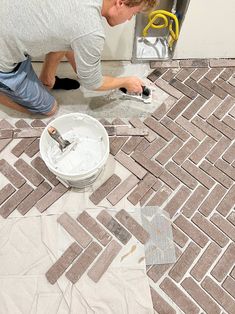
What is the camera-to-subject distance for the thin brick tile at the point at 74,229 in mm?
1397

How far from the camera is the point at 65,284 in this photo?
1.33 meters

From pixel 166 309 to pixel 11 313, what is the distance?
2.06 ft

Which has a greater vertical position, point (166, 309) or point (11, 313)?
point (11, 313)

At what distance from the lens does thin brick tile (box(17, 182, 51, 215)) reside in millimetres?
1442

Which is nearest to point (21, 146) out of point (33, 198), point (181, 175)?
point (33, 198)

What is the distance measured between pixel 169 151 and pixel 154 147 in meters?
0.08

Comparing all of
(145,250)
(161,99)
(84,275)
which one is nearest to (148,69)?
(161,99)

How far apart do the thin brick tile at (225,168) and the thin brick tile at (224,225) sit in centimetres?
21

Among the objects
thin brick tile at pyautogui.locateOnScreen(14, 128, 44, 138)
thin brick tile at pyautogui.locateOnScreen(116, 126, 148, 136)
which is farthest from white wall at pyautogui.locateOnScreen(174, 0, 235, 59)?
thin brick tile at pyautogui.locateOnScreen(14, 128, 44, 138)

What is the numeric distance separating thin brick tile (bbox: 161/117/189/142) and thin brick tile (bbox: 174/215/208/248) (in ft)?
1.33

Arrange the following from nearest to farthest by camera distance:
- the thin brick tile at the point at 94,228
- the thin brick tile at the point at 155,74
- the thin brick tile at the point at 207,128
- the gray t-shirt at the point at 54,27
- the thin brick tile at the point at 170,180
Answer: the gray t-shirt at the point at 54,27 < the thin brick tile at the point at 94,228 < the thin brick tile at the point at 170,180 < the thin brick tile at the point at 207,128 < the thin brick tile at the point at 155,74

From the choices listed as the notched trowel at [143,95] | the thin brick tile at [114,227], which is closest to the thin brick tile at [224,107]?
the notched trowel at [143,95]

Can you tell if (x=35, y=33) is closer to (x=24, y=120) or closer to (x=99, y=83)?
(x=99, y=83)

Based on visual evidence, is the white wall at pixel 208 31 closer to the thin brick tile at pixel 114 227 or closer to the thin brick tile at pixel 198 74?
the thin brick tile at pixel 198 74
